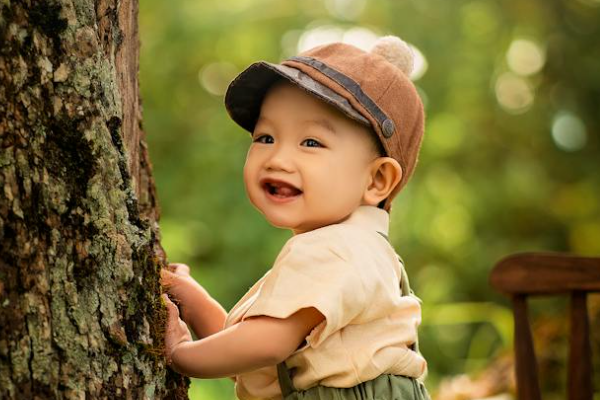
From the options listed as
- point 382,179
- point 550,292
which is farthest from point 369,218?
point 550,292

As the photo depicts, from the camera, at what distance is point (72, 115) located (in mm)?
1092

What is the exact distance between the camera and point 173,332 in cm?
130

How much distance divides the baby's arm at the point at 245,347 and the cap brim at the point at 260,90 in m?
0.34

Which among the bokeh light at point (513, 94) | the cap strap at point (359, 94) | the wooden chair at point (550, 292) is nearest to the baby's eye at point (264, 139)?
the cap strap at point (359, 94)

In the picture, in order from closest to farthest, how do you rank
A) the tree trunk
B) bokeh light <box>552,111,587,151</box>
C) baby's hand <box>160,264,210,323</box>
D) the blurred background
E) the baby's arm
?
1. the tree trunk
2. the baby's arm
3. baby's hand <box>160,264,210,323</box>
4. the blurred background
5. bokeh light <box>552,111,587,151</box>

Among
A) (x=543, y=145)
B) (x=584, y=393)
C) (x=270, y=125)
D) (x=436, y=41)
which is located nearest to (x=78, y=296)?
(x=270, y=125)

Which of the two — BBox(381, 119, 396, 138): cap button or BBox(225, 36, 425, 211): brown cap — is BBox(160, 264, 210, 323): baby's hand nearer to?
BBox(225, 36, 425, 211): brown cap

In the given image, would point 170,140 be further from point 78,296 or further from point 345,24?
point 78,296

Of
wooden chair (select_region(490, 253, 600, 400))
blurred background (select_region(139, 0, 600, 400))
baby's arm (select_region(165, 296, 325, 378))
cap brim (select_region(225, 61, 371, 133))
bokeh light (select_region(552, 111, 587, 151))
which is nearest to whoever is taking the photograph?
baby's arm (select_region(165, 296, 325, 378))

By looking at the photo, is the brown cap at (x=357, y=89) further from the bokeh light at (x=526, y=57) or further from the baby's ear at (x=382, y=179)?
the bokeh light at (x=526, y=57)

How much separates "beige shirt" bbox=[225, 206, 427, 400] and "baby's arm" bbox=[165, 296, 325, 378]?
0.07 ft

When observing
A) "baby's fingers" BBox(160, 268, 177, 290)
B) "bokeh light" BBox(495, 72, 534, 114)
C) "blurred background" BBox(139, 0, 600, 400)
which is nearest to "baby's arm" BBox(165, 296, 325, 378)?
"baby's fingers" BBox(160, 268, 177, 290)

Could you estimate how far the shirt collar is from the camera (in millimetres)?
1409

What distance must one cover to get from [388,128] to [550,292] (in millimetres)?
Answer: 800
